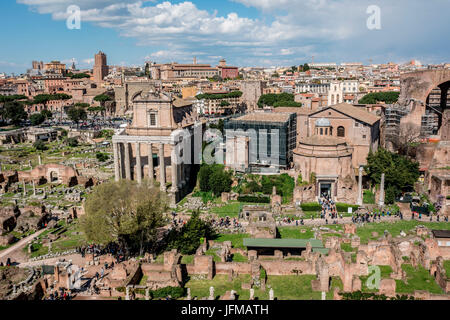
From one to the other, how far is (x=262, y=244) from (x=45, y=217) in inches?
857

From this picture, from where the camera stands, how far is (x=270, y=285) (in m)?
23.6

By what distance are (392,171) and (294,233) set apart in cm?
1313

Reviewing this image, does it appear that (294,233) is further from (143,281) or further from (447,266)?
(143,281)

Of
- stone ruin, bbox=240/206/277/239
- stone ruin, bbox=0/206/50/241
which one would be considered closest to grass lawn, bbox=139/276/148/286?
stone ruin, bbox=240/206/277/239

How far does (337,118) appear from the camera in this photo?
44.8 meters

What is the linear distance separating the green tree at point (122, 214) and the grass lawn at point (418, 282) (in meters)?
16.2

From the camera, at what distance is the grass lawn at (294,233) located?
103 ft

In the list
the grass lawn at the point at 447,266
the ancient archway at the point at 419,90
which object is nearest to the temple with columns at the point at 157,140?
the grass lawn at the point at 447,266

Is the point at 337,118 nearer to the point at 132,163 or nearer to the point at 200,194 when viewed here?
the point at 200,194

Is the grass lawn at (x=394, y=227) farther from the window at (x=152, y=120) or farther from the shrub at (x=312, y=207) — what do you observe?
the window at (x=152, y=120)

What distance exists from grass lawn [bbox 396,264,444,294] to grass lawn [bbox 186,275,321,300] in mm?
4985

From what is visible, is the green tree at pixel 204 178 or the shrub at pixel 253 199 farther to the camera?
the green tree at pixel 204 178

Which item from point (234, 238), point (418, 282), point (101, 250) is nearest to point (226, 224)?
point (234, 238)
